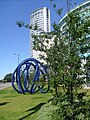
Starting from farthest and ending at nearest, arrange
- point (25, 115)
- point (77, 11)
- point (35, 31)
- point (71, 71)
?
point (25, 115) < point (35, 31) < point (77, 11) < point (71, 71)

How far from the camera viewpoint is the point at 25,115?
16.2m

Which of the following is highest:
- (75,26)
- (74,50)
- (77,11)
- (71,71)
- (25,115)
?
(77,11)

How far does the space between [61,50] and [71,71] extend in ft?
2.65

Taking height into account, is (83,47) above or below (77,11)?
below

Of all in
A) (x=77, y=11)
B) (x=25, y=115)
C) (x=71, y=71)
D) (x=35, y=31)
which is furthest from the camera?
(x=25, y=115)

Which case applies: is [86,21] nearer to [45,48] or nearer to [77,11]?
[77,11]

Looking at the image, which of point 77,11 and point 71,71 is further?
point 77,11

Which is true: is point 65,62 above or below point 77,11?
below

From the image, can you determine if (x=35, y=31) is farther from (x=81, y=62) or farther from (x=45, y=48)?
(x=81, y=62)

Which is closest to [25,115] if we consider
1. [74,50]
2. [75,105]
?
[75,105]

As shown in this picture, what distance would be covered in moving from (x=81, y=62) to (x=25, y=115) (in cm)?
875

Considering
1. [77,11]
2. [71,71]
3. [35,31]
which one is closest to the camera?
[71,71]

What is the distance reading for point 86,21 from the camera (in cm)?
848

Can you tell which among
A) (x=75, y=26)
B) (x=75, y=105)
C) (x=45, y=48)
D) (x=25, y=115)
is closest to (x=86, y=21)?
(x=75, y=26)
